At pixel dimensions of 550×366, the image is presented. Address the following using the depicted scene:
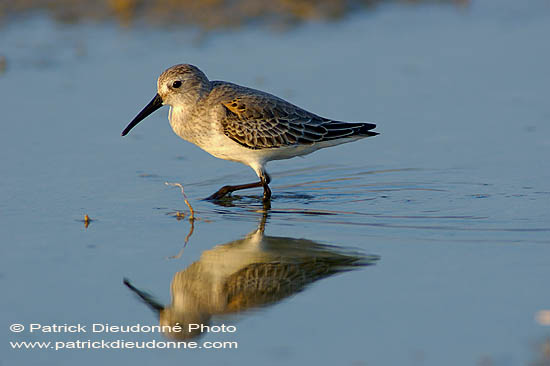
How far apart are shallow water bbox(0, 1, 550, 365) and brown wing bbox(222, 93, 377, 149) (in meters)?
0.59

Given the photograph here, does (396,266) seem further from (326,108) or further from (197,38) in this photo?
(197,38)

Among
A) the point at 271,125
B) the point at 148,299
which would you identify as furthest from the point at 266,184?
the point at 148,299

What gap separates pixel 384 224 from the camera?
28.6 ft

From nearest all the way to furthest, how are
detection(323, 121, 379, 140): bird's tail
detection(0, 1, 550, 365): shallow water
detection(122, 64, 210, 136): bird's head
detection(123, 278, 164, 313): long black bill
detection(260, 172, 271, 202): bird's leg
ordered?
detection(0, 1, 550, 365): shallow water → detection(123, 278, 164, 313): long black bill → detection(260, 172, 271, 202): bird's leg → detection(122, 64, 210, 136): bird's head → detection(323, 121, 379, 140): bird's tail

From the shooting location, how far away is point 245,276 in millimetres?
7559

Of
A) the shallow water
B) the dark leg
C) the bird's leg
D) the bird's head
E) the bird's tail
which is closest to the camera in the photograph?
the shallow water

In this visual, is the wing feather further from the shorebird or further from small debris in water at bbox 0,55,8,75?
small debris in water at bbox 0,55,8,75

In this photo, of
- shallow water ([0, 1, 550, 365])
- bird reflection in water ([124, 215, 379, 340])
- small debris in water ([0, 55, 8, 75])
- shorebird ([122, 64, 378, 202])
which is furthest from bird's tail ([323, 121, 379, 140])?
small debris in water ([0, 55, 8, 75])

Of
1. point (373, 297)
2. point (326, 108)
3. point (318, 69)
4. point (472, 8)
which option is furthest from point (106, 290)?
point (472, 8)

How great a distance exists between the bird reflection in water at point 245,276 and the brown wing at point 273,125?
5.40 ft

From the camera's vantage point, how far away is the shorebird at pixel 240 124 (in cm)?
980

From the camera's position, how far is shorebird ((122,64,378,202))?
386 inches

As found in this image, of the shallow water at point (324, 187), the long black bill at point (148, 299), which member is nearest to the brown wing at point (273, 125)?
the shallow water at point (324, 187)

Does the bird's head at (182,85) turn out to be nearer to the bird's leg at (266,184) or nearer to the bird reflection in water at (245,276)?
the bird's leg at (266,184)
